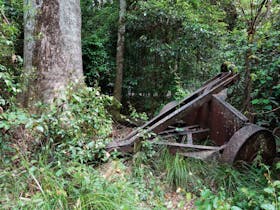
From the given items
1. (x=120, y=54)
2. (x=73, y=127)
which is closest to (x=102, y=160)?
(x=73, y=127)

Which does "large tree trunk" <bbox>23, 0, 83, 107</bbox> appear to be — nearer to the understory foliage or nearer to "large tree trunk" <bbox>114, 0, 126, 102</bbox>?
the understory foliage

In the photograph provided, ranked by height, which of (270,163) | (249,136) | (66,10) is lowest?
(270,163)

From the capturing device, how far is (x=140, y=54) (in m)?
6.40

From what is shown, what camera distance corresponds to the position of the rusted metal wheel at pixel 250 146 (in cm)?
289

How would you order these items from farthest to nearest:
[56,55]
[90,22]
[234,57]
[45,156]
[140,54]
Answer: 1. [90,22]
2. [140,54]
3. [234,57]
4. [56,55]
5. [45,156]

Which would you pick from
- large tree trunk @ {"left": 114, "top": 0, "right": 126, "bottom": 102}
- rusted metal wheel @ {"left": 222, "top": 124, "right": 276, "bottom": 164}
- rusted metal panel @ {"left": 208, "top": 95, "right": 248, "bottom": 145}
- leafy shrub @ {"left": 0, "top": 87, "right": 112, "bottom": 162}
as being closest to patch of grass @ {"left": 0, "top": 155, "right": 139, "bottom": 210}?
leafy shrub @ {"left": 0, "top": 87, "right": 112, "bottom": 162}

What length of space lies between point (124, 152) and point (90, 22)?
5.25 metres

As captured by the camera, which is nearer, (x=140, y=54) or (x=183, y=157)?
(x=183, y=157)

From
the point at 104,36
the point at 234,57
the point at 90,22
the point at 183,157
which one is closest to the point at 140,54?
the point at 104,36

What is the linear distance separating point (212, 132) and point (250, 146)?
0.75 m

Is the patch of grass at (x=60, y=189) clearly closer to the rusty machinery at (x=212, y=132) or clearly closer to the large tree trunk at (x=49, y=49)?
the rusty machinery at (x=212, y=132)

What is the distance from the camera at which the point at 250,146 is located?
299cm

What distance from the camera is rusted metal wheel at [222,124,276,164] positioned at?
2.89 meters

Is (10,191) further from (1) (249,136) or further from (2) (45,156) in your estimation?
(1) (249,136)
